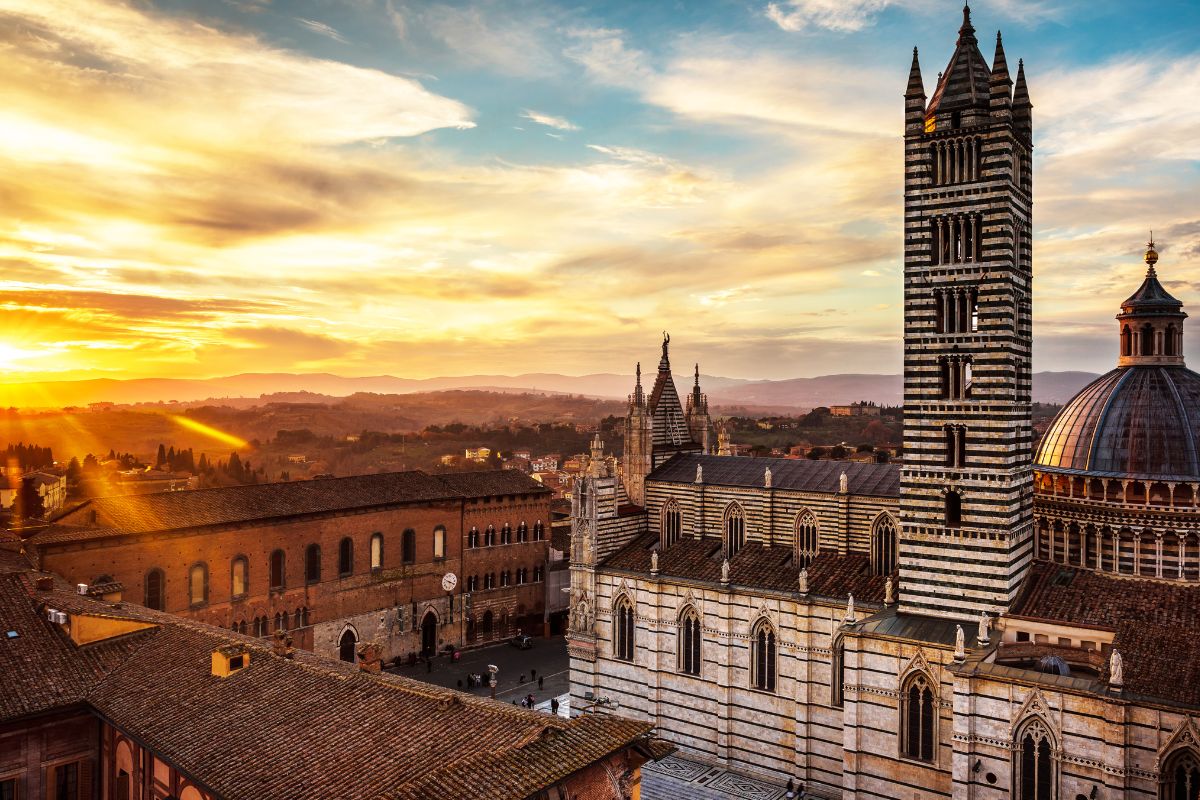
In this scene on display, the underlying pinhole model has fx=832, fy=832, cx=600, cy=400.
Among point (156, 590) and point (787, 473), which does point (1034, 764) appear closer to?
point (787, 473)

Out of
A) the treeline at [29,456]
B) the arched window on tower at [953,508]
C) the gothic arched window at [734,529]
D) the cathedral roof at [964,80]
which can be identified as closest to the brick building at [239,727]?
the arched window on tower at [953,508]

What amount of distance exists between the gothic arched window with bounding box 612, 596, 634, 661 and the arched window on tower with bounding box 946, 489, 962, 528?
14.5 meters

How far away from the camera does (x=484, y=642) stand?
49750 millimetres

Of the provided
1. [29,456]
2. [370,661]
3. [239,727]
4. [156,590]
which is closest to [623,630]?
[370,661]

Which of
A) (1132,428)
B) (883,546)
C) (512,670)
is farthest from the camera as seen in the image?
(512,670)

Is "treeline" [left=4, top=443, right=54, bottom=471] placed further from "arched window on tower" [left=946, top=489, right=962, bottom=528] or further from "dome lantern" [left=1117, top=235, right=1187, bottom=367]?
"dome lantern" [left=1117, top=235, right=1187, bottom=367]

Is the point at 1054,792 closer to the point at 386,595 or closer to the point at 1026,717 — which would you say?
the point at 1026,717

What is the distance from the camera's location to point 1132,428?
1064 inches

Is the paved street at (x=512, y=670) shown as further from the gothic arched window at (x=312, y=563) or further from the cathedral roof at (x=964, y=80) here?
the cathedral roof at (x=964, y=80)

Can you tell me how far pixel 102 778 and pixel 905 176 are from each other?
30.3 meters

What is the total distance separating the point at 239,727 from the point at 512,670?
87.6 ft

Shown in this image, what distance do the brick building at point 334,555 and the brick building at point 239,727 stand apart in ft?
29.6

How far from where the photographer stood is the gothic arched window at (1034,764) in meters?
21.7

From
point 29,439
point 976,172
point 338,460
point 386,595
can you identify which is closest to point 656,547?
point 386,595
